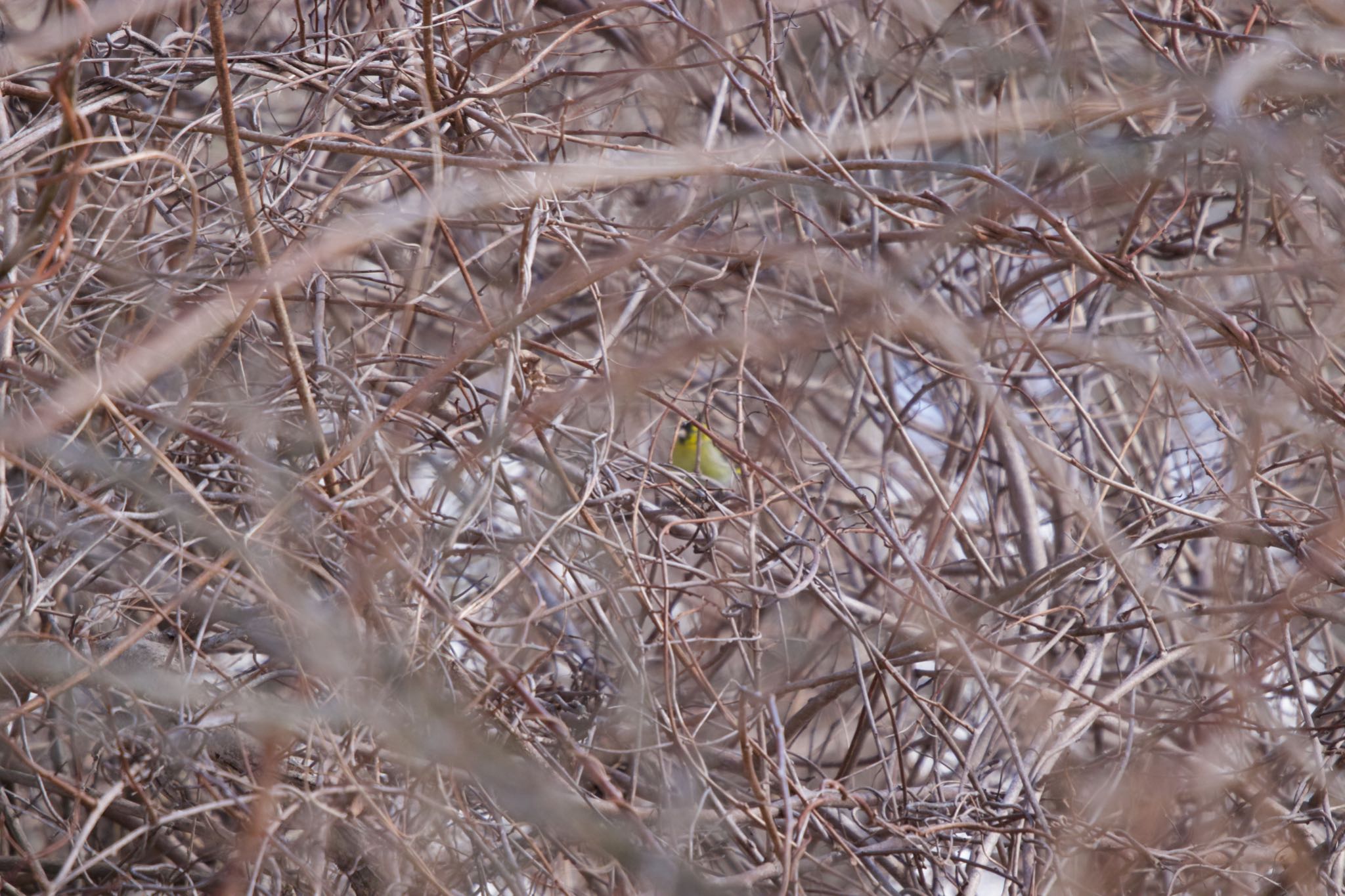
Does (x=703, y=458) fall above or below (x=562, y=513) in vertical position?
below

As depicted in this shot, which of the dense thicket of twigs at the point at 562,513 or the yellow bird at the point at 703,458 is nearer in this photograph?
the dense thicket of twigs at the point at 562,513

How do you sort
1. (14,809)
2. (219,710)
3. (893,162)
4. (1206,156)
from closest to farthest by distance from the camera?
(893,162)
(219,710)
(14,809)
(1206,156)

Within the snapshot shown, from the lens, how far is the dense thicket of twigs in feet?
4.80

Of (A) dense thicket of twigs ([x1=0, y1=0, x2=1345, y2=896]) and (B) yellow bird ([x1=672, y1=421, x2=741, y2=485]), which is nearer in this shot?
(A) dense thicket of twigs ([x1=0, y1=0, x2=1345, y2=896])

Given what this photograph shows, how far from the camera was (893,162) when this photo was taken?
1549 millimetres

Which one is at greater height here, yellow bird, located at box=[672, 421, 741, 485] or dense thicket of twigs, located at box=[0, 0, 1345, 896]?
dense thicket of twigs, located at box=[0, 0, 1345, 896]

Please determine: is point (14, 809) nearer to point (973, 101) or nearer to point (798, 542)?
point (798, 542)

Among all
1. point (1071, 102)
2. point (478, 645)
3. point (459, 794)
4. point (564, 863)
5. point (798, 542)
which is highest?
point (1071, 102)

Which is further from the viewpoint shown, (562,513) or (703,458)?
(703,458)

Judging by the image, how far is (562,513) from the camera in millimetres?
1828

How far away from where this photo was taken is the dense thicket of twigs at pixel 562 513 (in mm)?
1462

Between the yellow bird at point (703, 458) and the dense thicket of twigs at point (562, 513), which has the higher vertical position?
the dense thicket of twigs at point (562, 513)

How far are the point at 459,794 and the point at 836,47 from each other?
2.05m

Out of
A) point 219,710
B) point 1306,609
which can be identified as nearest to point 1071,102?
point 1306,609
